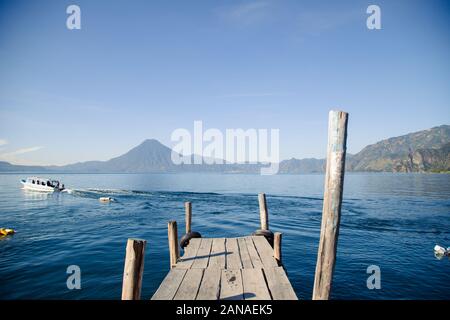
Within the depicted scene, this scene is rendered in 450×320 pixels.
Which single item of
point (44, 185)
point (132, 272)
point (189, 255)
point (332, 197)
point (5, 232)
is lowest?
point (5, 232)

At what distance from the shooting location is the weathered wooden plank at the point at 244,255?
8.04 meters

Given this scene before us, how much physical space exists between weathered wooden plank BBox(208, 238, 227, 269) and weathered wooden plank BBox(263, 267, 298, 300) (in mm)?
1610

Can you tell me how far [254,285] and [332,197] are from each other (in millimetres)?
3125

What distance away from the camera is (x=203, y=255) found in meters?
9.10

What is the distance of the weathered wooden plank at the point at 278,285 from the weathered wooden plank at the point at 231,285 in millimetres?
760

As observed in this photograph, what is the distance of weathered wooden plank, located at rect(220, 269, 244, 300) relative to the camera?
601cm

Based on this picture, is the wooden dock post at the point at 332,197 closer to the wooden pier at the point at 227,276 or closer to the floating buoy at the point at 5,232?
the wooden pier at the point at 227,276

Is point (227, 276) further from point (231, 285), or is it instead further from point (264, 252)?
point (264, 252)

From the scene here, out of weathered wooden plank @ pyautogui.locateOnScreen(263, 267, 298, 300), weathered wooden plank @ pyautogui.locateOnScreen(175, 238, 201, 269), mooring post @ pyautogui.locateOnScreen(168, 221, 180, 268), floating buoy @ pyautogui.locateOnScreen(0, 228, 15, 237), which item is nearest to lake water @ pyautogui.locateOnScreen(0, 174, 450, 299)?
floating buoy @ pyautogui.locateOnScreen(0, 228, 15, 237)

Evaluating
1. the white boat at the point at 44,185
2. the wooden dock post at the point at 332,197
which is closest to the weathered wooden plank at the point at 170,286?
the wooden dock post at the point at 332,197

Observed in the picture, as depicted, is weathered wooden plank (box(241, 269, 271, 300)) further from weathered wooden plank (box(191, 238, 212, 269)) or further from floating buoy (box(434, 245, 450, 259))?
floating buoy (box(434, 245, 450, 259))

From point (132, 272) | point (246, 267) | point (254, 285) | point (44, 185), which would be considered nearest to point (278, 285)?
point (254, 285)
